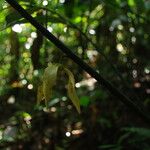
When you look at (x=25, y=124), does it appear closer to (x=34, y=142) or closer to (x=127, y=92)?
(x=34, y=142)

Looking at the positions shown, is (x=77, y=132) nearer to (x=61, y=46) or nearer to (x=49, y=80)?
(x=49, y=80)

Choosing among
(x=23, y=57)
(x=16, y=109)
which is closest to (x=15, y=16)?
(x=23, y=57)

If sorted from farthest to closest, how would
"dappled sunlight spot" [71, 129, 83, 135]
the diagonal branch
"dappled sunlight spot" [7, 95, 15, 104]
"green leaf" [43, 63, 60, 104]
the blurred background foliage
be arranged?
"dappled sunlight spot" [7, 95, 15, 104], "dappled sunlight spot" [71, 129, 83, 135], the blurred background foliage, "green leaf" [43, 63, 60, 104], the diagonal branch

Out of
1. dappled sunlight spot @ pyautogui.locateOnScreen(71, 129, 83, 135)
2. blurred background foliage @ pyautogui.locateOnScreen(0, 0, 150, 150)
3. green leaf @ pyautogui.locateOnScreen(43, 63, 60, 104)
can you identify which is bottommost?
green leaf @ pyautogui.locateOnScreen(43, 63, 60, 104)

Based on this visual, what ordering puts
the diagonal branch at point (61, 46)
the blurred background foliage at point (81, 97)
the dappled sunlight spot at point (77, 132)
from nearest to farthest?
the diagonal branch at point (61, 46)
the blurred background foliage at point (81, 97)
the dappled sunlight spot at point (77, 132)

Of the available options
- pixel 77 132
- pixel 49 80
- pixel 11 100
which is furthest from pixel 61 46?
pixel 11 100

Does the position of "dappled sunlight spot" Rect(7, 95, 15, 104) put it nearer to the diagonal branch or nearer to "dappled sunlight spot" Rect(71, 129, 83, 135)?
"dappled sunlight spot" Rect(71, 129, 83, 135)

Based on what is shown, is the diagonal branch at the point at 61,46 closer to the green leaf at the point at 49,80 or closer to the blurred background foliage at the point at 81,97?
the green leaf at the point at 49,80

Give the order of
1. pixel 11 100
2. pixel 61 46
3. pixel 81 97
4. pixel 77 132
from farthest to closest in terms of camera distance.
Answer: pixel 11 100 < pixel 77 132 < pixel 81 97 < pixel 61 46

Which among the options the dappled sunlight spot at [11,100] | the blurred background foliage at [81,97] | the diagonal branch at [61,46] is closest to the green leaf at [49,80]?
the diagonal branch at [61,46]

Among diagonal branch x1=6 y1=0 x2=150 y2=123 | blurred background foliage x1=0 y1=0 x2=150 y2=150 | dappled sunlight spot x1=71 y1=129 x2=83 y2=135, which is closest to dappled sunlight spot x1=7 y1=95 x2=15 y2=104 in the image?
blurred background foliage x1=0 y1=0 x2=150 y2=150

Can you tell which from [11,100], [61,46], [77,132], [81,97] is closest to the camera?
[61,46]
